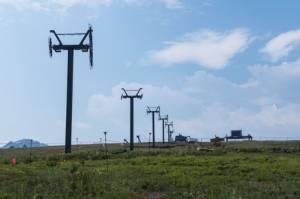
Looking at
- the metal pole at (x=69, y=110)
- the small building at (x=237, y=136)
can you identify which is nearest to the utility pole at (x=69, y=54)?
the metal pole at (x=69, y=110)

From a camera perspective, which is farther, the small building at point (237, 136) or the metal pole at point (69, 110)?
the small building at point (237, 136)

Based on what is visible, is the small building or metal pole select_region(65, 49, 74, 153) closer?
metal pole select_region(65, 49, 74, 153)

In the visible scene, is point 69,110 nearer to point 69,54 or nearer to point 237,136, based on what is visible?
point 69,54

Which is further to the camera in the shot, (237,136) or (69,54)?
(237,136)

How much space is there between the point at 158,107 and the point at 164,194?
7696 centimetres

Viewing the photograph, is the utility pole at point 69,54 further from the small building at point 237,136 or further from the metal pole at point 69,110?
the small building at point 237,136

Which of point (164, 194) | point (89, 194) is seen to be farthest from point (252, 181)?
point (89, 194)

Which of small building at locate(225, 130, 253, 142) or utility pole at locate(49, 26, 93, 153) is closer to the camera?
utility pole at locate(49, 26, 93, 153)

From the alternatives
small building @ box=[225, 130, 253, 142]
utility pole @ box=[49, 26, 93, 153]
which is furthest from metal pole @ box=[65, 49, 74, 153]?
small building @ box=[225, 130, 253, 142]

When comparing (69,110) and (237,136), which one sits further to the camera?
(237,136)

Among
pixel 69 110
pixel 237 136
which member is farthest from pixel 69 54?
pixel 237 136

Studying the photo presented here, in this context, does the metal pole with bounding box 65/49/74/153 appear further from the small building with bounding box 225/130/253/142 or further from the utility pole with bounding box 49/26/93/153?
the small building with bounding box 225/130/253/142

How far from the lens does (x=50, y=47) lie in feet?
139

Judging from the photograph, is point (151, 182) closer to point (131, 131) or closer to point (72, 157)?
point (72, 157)
